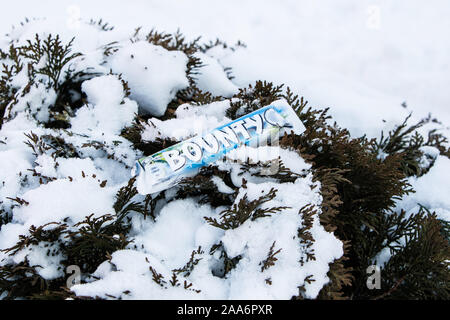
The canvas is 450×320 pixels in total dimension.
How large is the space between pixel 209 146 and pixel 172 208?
1.51 ft

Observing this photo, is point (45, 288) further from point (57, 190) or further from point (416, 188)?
point (416, 188)

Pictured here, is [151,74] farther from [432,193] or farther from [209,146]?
[432,193]

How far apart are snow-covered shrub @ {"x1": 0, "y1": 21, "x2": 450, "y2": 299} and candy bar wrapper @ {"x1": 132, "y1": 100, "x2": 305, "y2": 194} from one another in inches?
3.1

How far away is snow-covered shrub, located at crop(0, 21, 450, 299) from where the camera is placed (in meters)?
1.67

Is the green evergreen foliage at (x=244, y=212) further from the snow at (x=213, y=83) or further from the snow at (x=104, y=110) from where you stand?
the snow at (x=213, y=83)

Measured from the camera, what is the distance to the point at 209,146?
206 cm

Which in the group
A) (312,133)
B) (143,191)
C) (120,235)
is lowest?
(120,235)

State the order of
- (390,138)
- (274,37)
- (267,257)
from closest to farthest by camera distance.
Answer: (267,257), (390,138), (274,37)

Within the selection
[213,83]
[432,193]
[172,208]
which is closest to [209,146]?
[172,208]

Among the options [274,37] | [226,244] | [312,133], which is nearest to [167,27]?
[274,37]

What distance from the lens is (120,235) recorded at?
5.70ft

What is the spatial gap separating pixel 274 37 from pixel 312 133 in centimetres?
634

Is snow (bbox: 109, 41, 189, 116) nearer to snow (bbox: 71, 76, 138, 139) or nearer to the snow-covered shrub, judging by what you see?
the snow-covered shrub

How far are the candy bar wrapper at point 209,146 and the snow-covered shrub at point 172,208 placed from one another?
0.26ft
